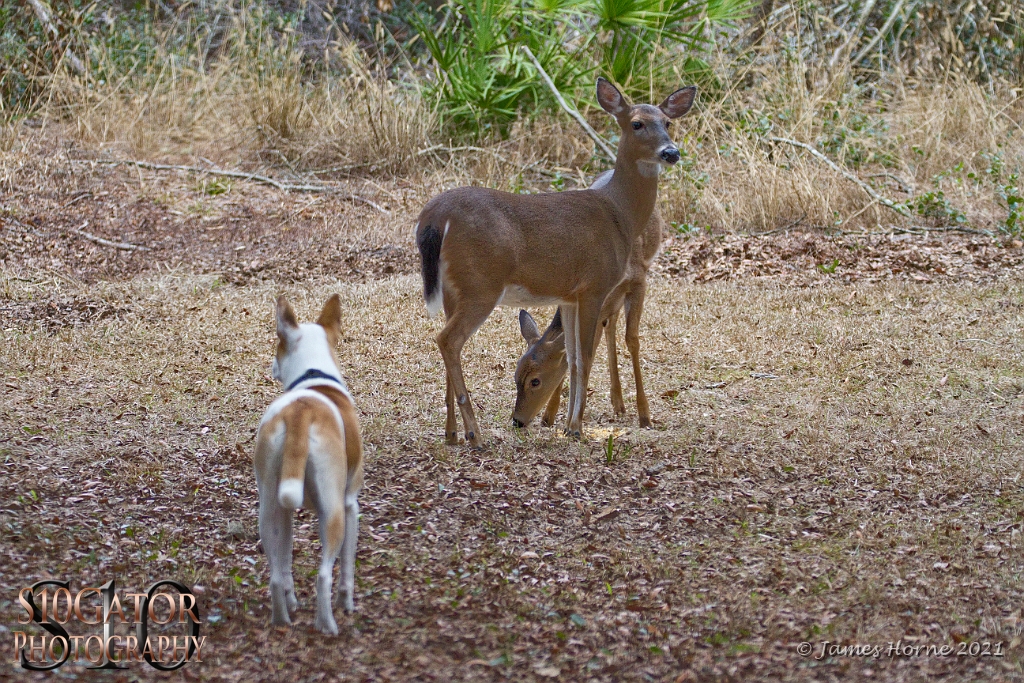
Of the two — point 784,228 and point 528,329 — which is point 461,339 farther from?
point 784,228

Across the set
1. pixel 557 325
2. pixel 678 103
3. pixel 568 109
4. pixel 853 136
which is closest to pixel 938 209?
pixel 853 136

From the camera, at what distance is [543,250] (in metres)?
5.23

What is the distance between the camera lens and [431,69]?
13477mm

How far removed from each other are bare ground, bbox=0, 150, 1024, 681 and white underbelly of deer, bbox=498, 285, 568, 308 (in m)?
0.67

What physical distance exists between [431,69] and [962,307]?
756 centimetres

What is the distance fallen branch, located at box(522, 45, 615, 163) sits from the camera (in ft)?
35.4

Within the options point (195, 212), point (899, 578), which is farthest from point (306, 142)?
point (899, 578)

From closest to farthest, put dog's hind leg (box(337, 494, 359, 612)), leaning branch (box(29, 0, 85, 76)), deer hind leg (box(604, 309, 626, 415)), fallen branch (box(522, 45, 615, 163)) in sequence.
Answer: dog's hind leg (box(337, 494, 359, 612)), deer hind leg (box(604, 309, 626, 415)), fallen branch (box(522, 45, 615, 163)), leaning branch (box(29, 0, 85, 76))

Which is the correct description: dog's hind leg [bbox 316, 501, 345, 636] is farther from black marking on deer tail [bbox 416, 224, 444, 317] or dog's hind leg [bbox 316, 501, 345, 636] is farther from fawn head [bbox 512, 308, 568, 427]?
fawn head [bbox 512, 308, 568, 427]

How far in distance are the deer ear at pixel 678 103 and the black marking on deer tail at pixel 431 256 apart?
68.2 inches

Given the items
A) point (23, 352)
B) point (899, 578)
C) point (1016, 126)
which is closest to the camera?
point (899, 578)

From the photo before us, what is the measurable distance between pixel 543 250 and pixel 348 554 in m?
2.32

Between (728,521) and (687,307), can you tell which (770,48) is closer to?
(687,307)

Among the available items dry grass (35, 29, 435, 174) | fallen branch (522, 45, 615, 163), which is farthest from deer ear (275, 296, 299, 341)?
dry grass (35, 29, 435, 174)
